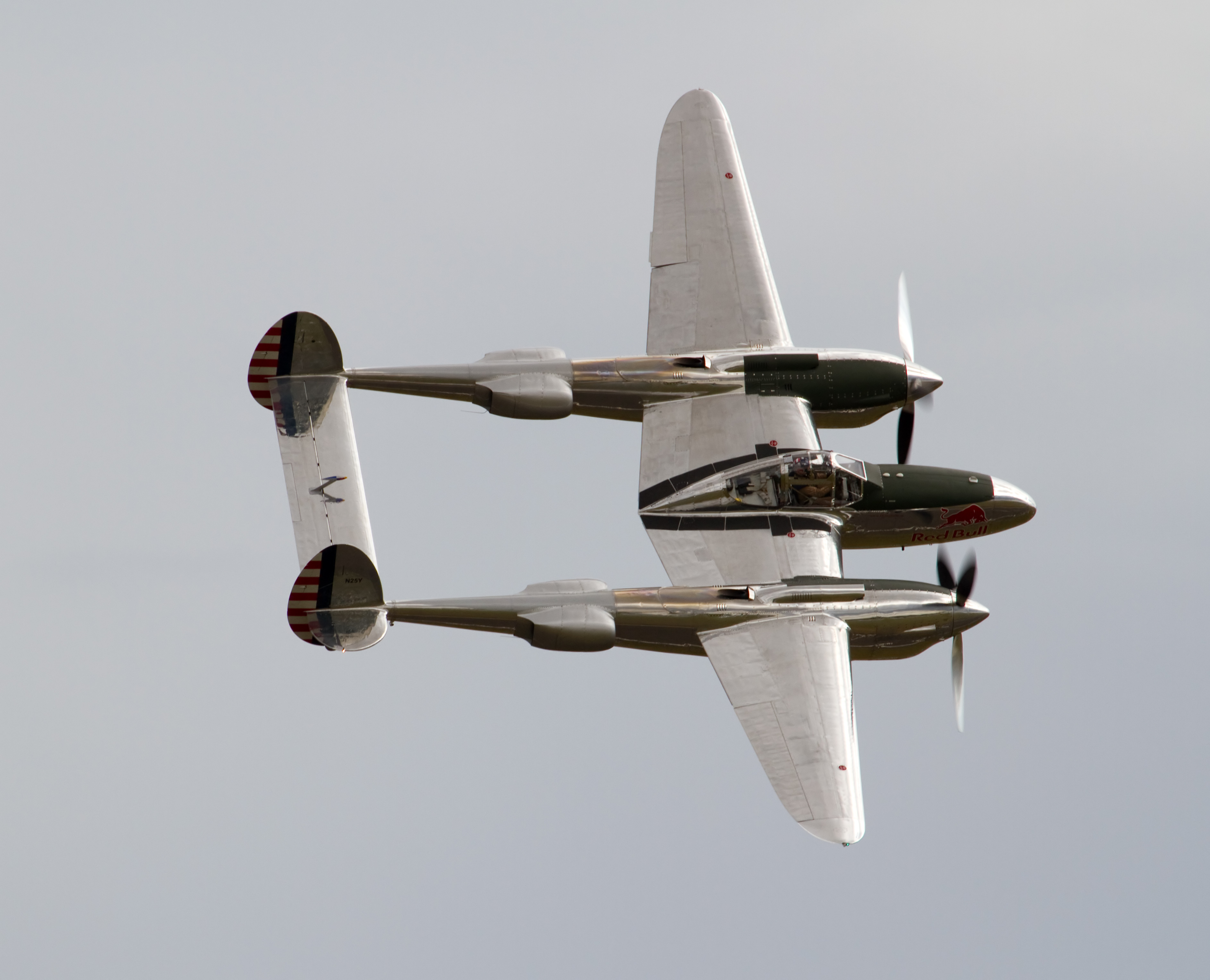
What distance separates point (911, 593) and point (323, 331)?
13.3 meters

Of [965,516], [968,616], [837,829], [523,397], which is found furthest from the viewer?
[965,516]

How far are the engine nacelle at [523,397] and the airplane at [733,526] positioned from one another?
43 mm

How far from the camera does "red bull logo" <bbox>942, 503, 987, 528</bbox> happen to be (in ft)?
137

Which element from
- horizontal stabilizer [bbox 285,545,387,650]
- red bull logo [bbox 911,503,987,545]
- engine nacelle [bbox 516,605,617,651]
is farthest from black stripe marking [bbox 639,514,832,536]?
horizontal stabilizer [bbox 285,545,387,650]

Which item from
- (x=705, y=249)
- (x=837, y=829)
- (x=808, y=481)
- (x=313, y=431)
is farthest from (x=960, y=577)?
(x=313, y=431)

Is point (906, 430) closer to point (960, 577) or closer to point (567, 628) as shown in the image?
point (960, 577)

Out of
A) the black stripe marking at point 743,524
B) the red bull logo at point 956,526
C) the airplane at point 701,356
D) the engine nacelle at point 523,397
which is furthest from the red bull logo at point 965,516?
the engine nacelle at point 523,397

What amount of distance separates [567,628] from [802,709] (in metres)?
4.71

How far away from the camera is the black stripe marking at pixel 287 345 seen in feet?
131

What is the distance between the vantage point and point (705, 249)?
44.4 meters

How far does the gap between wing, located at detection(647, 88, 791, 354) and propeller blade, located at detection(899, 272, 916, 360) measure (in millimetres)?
2865

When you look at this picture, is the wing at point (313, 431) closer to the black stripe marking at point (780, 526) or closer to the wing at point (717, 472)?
the wing at point (717, 472)

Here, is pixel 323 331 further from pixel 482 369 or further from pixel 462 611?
pixel 462 611

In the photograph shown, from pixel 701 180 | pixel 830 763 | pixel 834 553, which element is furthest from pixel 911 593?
pixel 701 180
